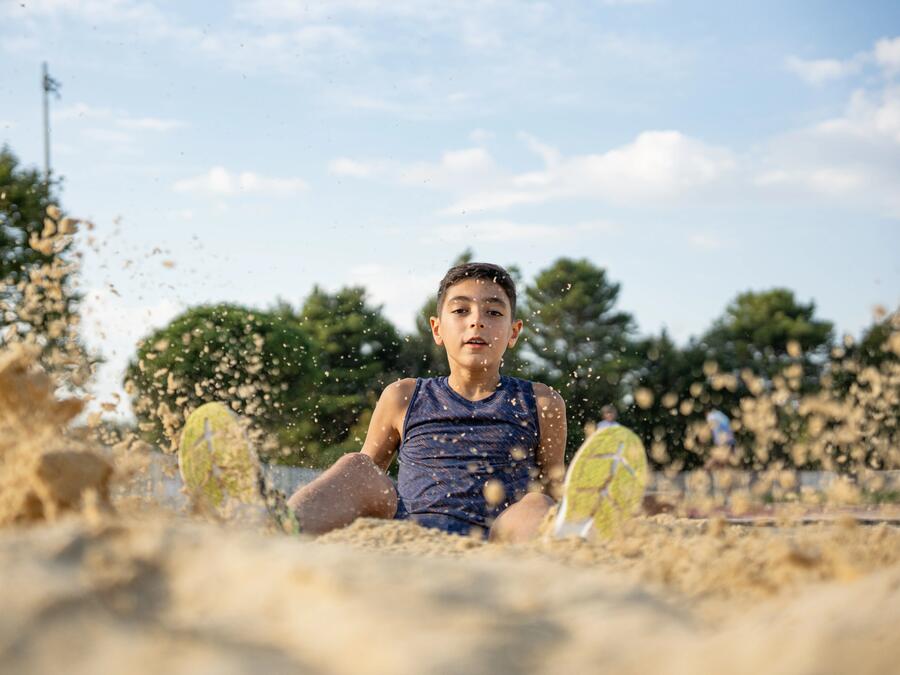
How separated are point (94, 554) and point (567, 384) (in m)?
24.0

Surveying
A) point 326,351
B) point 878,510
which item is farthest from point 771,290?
point 878,510

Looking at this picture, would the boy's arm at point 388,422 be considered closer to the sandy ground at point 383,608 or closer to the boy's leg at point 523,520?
the boy's leg at point 523,520

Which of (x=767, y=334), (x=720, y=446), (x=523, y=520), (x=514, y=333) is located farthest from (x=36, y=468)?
(x=767, y=334)

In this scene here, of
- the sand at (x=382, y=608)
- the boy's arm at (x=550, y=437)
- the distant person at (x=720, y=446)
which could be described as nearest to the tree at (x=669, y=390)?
the distant person at (x=720, y=446)

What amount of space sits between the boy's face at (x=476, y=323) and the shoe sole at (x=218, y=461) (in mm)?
1621

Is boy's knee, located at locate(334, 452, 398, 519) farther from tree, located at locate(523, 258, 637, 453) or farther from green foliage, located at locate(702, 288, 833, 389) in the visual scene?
green foliage, located at locate(702, 288, 833, 389)

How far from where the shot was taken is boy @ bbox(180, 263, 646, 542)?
3842mm

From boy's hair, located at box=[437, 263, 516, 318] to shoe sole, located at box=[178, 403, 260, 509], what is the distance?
5.99ft

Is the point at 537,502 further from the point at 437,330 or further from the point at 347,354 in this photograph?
the point at 347,354

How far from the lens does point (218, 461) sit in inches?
136

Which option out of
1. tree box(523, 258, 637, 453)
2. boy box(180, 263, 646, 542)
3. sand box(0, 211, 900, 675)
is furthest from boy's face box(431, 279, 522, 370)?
tree box(523, 258, 637, 453)

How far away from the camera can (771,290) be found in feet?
125

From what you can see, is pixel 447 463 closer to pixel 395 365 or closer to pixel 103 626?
pixel 103 626

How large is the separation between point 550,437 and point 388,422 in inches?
34.1
